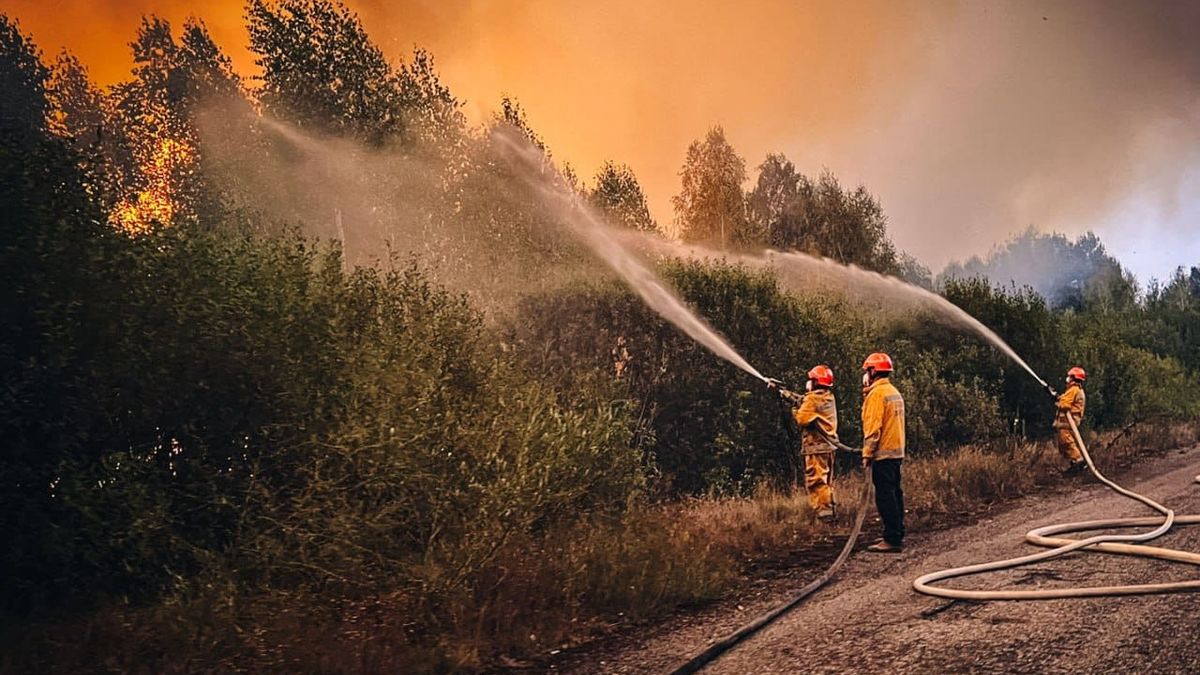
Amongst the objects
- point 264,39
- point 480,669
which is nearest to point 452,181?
point 264,39

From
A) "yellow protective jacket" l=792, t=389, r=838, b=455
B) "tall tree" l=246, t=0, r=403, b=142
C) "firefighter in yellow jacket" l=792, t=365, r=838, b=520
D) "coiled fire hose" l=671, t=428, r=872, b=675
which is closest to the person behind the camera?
"coiled fire hose" l=671, t=428, r=872, b=675

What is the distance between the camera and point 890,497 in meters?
9.57

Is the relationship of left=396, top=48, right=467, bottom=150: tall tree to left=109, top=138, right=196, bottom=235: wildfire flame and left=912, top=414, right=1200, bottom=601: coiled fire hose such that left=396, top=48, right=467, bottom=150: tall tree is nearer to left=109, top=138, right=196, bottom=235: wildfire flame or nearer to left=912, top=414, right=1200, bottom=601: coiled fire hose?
left=109, top=138, right=196, bottom=235: wildfire flame

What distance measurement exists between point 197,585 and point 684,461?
32.8ft

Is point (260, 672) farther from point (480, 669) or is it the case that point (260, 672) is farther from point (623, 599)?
point (623, 599)

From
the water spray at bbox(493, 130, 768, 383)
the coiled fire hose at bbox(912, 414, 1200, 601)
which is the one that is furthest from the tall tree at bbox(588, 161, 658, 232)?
the coiled fire hose at bbox(912, 414, 1200, 601)

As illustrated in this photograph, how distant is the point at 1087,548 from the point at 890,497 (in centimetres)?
194

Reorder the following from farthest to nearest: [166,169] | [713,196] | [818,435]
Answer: [713,196] < [166,169] < [818,435]

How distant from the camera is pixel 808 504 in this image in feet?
39.0

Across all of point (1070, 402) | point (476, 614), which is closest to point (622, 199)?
point (1070, 402)

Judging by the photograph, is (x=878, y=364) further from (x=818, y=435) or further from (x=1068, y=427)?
(x=1068, y=427)

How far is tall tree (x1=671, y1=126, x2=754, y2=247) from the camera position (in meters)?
34.2

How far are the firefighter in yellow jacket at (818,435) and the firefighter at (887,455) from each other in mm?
1681

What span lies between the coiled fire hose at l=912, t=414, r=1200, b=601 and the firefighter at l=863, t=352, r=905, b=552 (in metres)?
1.25
